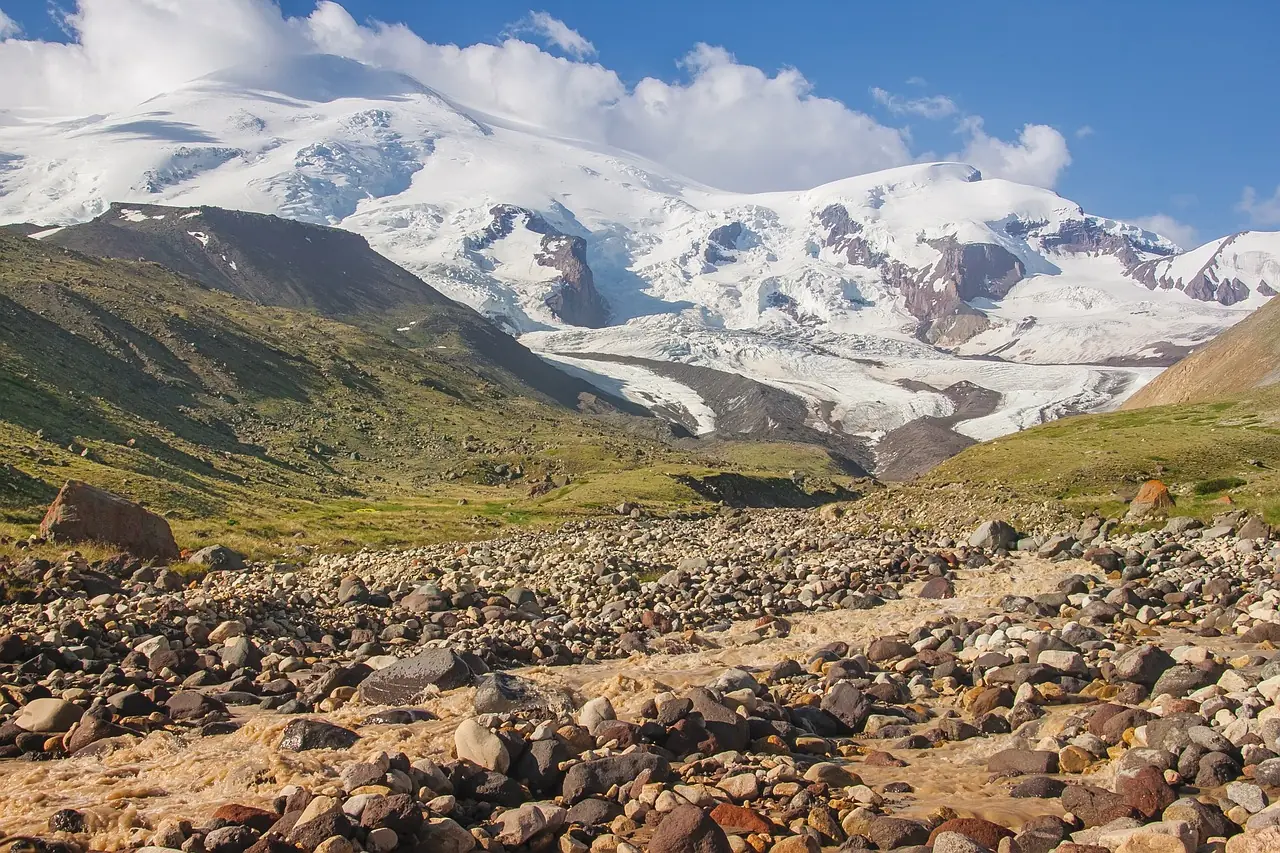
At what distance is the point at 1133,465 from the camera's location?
43.4 m

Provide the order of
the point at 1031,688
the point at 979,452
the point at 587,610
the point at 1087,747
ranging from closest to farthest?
1. the point at 1087,747
2. the point at 1031,688
3. the point at 587,610
4. the point at 979,452

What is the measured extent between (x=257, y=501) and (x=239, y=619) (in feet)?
111

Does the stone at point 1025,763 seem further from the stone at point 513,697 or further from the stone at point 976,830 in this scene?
the stone at point 513,697

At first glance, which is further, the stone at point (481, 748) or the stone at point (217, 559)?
the stone at point (217, 559)

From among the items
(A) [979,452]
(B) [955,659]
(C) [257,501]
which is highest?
(A) [979,452]

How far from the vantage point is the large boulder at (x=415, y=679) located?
15273 millimetres

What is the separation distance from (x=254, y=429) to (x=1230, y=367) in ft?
309

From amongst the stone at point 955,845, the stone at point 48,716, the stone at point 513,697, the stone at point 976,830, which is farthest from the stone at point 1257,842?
the stone at point 48,716

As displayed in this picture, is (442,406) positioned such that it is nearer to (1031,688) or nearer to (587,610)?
(587,610)

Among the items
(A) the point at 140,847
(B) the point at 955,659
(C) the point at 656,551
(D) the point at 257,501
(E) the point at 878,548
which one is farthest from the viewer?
(D) the point at 257,501

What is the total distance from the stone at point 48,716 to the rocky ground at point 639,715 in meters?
0.05

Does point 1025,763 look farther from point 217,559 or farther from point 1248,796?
point 217,559

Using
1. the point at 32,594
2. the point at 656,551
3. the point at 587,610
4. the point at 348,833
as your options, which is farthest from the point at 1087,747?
the point at 656,551

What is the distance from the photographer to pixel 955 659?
1856 centimetres
